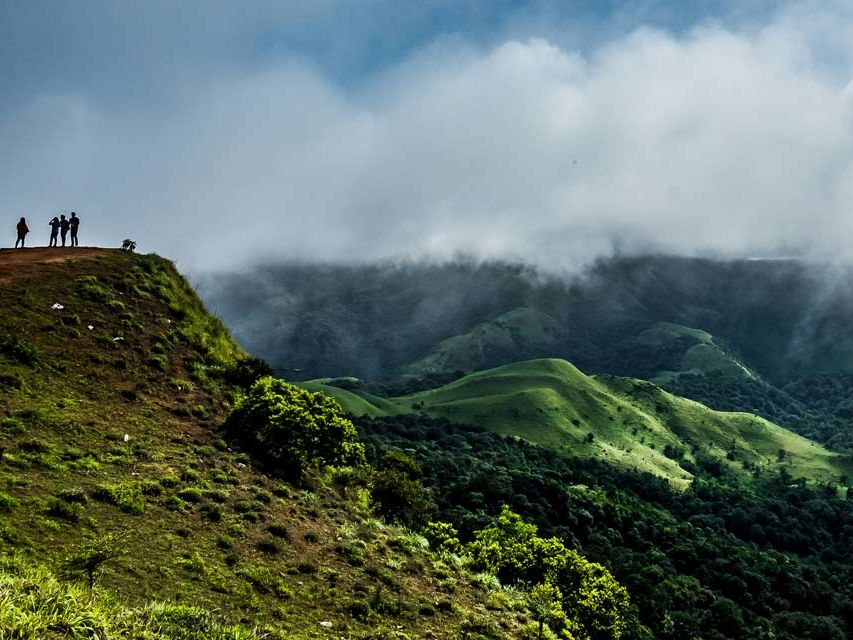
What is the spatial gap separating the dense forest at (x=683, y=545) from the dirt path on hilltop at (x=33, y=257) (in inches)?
2809

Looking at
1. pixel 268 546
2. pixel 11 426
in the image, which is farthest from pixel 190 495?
pixel 11 426

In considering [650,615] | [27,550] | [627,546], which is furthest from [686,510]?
[27,550]

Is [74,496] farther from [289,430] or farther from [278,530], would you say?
[289,430]

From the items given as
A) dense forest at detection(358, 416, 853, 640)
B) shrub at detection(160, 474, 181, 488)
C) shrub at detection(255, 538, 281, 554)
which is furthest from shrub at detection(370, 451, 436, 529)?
dense forest at detection(358, 416, 853, 640)

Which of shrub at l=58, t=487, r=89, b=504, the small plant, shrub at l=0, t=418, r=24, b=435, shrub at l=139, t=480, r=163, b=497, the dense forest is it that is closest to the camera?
the small plant

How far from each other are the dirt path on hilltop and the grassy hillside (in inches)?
35.6

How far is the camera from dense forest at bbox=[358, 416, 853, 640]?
354ft

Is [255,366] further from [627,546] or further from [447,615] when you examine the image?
[627,546]

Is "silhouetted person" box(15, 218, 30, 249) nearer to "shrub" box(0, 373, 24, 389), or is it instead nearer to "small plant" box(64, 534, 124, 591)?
"shrub" box(0, 373, 24, 389)

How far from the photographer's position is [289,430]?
117 ft

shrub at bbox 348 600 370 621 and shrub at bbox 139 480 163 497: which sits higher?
shrub at bbox 139 480 163 497

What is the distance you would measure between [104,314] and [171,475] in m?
17.5

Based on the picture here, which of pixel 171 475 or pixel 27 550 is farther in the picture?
pixel 171 475

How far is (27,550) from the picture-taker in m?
19.3
